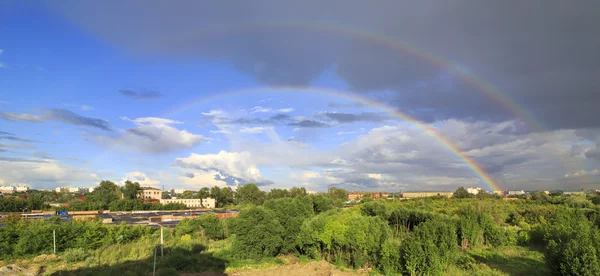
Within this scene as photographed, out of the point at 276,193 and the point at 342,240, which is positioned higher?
the point at 276,193

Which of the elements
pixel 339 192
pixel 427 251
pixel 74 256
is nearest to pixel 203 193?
pixel 339 192

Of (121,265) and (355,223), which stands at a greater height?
(355,223)

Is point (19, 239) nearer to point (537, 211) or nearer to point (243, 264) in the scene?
point (243, 264)

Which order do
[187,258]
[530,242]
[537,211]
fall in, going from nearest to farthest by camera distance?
[187,258] → [530,242] → [537,211]

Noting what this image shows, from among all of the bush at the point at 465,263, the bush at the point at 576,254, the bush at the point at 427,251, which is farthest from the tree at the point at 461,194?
the bush at the point at 427,251

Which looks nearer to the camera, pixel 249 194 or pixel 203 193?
pixel 249 194

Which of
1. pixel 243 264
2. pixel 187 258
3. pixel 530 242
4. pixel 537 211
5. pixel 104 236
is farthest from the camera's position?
pixel 537 211

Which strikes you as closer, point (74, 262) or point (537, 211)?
point (74, 262)

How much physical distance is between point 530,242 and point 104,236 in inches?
1613

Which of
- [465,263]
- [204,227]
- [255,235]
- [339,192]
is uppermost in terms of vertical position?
[255,235]

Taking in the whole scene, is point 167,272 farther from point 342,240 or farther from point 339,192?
point 339,192

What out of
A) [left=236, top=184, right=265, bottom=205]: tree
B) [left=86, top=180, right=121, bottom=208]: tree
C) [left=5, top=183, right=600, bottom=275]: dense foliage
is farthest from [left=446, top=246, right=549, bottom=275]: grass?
[left=86, top=180, right=121, bottom=208]: tree

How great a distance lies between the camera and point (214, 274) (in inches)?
806

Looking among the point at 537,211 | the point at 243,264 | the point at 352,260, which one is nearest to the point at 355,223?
the point at 352,260
